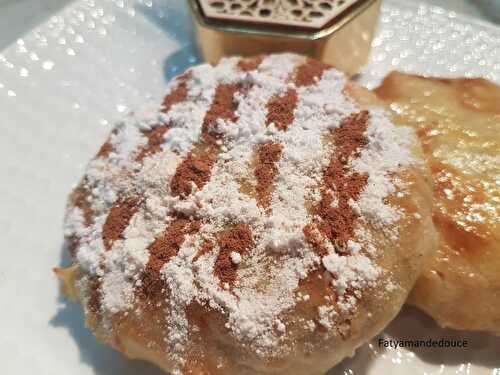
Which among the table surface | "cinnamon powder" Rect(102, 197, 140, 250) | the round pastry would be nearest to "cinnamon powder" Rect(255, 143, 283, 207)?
the round pastry

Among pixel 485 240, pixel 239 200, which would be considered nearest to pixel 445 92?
pixel 485 240

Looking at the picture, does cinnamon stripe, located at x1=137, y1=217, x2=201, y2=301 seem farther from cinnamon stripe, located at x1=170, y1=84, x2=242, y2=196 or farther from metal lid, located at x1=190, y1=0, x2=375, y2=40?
metal lid, located at x1=190, y1=0, x2=375, y2=40

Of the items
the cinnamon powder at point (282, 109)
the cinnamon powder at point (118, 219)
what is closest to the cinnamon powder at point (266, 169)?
the cinnamon powder at point (282, 109)

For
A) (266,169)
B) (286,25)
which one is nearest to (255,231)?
(266,169)

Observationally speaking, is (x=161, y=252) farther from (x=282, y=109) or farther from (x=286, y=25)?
(x=286, y=25)

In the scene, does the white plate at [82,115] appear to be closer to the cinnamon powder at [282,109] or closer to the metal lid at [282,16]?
the metal lid at [282,16]

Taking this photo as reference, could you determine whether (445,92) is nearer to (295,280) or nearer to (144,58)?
(295,280)
